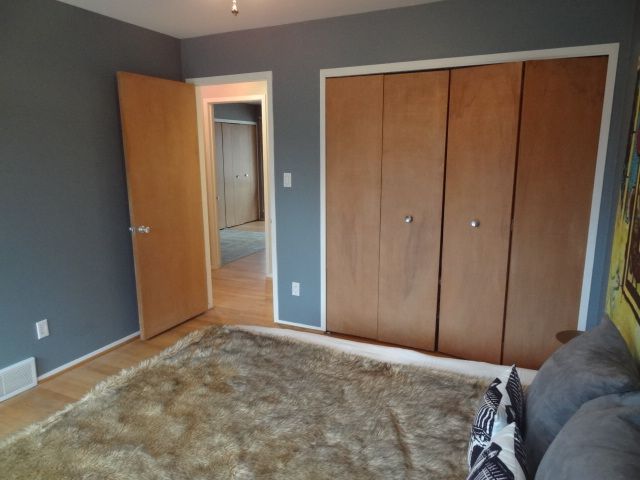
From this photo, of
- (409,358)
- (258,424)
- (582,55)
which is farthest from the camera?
(582,55)

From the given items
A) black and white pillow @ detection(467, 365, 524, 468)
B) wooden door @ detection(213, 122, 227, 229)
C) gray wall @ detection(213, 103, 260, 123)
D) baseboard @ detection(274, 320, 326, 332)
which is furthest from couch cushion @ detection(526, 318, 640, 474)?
gray wall @ detection(213, 103, 260, 123)

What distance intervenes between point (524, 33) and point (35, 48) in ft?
9.68

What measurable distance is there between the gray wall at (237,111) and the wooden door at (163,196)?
4218 mm

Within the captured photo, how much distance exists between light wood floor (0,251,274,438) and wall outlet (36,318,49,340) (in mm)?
299

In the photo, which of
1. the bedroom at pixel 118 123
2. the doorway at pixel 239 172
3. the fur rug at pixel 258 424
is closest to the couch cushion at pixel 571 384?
the fur rug at pixel 258 424

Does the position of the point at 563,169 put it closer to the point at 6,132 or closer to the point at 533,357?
the point at 533,357

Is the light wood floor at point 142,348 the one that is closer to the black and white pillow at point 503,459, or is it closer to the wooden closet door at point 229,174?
the black and white pillow at point 503,459

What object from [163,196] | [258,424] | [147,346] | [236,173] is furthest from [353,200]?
[236,173]

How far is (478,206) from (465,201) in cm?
9

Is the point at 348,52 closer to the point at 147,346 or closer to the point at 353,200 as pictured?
the point at 353,200

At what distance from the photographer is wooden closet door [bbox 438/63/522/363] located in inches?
108

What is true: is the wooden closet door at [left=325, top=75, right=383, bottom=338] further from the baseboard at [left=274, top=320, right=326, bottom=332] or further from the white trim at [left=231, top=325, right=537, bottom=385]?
the white trim at [left=231, top=325, right=537, bottom=385]

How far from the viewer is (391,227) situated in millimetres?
3170

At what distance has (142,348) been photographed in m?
3.33
